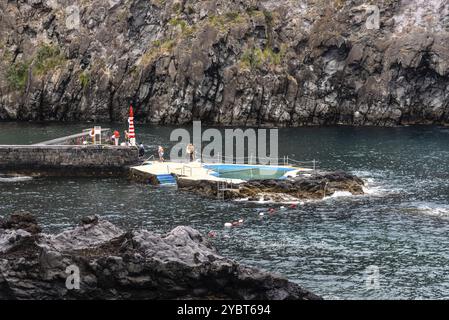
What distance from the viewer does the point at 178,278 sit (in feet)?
144

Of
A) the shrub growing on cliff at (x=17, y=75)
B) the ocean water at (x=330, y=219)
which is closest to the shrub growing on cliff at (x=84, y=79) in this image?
the shrub growing on cliff at (x=17, y=75)

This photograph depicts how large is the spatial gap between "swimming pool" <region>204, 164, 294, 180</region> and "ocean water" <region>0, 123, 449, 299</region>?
7.94 metres

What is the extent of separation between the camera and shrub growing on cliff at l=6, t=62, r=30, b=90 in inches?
6506

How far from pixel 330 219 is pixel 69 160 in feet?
125

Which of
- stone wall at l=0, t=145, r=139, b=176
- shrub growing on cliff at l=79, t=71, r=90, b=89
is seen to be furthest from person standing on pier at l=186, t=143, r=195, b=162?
shrub growing on cliff at l=79, t=71, r=90, b=89

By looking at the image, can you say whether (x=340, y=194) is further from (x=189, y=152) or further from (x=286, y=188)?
(x=189, y=152)

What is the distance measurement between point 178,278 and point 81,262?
546cm

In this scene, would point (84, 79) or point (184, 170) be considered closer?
point (184, 170)

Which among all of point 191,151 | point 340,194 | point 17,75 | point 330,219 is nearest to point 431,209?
point 340,194

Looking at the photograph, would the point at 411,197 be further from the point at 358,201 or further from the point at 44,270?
the point at 44,270

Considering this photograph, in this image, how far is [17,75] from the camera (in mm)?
166125

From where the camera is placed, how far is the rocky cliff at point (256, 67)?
15100 centimetres
